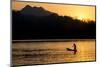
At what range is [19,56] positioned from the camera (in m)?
2.77

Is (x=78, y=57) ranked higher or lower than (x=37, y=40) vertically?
lower

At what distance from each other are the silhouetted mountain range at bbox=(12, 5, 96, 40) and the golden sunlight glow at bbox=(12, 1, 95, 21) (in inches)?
1.8

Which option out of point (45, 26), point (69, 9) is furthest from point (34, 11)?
point (69, 9)

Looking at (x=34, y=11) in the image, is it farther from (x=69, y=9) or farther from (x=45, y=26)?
(x=69, y=9)

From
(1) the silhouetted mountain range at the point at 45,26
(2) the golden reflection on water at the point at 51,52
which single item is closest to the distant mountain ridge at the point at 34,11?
(1) the silhouetted mountain range at the point at 45,26

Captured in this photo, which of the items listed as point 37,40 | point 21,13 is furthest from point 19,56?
point 21,13

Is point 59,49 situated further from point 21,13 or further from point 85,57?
point 21,13

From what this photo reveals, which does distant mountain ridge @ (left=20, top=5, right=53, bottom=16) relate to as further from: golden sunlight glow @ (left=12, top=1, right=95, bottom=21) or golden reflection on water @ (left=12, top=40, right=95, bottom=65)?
golden reflection on water @ (left=12, top=40, right=95, bottom=65)

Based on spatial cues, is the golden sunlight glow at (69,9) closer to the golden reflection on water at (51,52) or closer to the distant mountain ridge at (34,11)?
the distant mountain ridge at (34,11)

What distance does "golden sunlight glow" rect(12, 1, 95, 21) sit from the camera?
2805 mm

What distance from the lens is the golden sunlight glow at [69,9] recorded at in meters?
2.80

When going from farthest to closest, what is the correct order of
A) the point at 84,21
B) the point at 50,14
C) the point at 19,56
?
the point at 84,21, the point at 50,14, the point at 19,56

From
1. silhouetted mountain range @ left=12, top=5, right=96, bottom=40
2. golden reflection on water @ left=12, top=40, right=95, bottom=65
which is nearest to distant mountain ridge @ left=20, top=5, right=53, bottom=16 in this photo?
silhouetted mountain range @ left=12, top=5, right=96, bottom=40

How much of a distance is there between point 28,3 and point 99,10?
3.56ft
